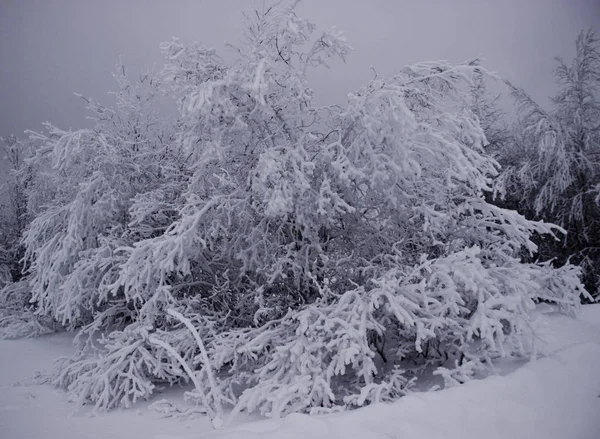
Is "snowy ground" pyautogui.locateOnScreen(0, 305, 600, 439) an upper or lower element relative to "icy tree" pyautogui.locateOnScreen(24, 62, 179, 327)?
lower

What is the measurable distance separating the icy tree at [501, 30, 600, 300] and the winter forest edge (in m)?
5.21

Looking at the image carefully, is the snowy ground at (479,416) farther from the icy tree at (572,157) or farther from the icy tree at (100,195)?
the icy tree at (572,157)

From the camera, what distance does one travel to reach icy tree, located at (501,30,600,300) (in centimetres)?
1071

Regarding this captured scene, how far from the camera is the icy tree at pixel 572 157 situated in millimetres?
10711

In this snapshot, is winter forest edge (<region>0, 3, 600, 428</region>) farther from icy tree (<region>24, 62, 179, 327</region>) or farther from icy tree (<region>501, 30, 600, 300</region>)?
icy tree (<region>501, 30, 600, 300</region>)

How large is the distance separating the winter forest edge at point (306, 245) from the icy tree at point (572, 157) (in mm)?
5208

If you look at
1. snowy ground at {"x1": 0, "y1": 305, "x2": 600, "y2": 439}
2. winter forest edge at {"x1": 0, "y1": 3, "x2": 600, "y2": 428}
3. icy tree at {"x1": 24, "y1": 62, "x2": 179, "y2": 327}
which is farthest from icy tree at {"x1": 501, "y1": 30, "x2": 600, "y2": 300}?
icy tree at {"x1": 24, "y1": 62, "x2": 179, "y2": 327}

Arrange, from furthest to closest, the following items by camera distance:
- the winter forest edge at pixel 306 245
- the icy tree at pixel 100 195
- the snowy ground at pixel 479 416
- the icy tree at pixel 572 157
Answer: the icy tree at pixel 572 157 → the icy tree at pixel 100 195 → the winter forest edge at pixel 306 245 → the snowy ground at pixel 479 416

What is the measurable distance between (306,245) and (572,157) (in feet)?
28.7

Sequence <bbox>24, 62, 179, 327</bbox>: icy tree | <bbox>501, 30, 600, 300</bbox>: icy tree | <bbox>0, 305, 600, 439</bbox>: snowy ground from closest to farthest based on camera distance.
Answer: <bbox>0, 305, 600, 439</bbox>: snowy ground
<bbox>24, 62, 179, 327</bbox>: icy tree
<bbox>501, 30, 600, 300</bbox>: icy tree

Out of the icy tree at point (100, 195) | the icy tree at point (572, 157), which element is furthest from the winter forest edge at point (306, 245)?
the icy tree at point (572, 157)

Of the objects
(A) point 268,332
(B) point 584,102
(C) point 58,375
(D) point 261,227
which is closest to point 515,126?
(B) point 584,102

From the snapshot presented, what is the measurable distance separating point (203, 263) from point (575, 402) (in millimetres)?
6339

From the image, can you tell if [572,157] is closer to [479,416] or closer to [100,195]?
[479,416]
